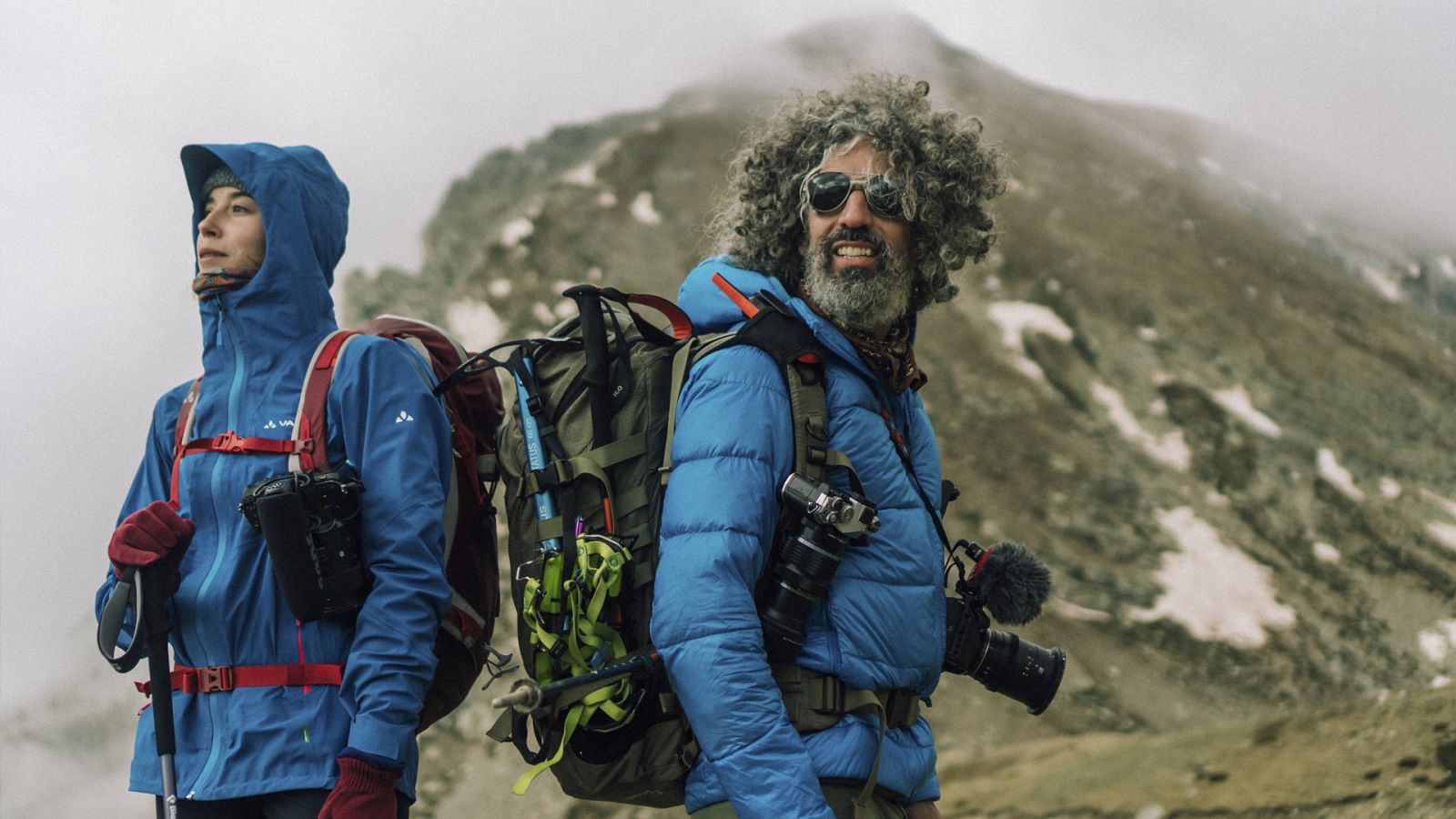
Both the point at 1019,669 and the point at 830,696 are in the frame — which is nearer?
the point at 830,696

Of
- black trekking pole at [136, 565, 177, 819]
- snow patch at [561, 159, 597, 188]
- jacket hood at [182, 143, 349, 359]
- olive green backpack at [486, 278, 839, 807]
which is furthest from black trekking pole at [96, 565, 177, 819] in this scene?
snow patch at [561, 159, 597, 188]

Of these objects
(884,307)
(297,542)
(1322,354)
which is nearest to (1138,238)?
(1322,354)

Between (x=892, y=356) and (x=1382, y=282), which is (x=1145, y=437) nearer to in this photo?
(x=1382, y=282)

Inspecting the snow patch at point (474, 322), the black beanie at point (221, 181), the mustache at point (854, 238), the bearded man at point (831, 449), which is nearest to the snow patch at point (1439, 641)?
the bearded man at point (831, 449)

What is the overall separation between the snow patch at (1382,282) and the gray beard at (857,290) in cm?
863

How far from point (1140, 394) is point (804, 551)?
733 centimetres

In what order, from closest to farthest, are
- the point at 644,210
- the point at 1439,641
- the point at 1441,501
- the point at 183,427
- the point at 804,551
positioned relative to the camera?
the point at 804,551, the point at 183,427, the point at 1439,641, the point at 1441,501, the point at 644,210

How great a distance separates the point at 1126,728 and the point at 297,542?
5.81 metres

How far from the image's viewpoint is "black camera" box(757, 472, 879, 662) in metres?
2.58

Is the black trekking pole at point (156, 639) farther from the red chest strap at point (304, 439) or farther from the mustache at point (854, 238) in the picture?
the mustache at point (854, 238)

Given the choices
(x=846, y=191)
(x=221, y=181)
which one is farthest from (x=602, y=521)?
(x=221, y=181)

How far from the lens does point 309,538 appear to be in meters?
2.76

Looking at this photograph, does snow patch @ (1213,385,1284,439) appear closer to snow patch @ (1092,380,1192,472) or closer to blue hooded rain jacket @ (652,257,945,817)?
snow patch @ (1092,380,1192,472)

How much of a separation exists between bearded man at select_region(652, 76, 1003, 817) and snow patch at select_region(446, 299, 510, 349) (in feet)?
19.3
